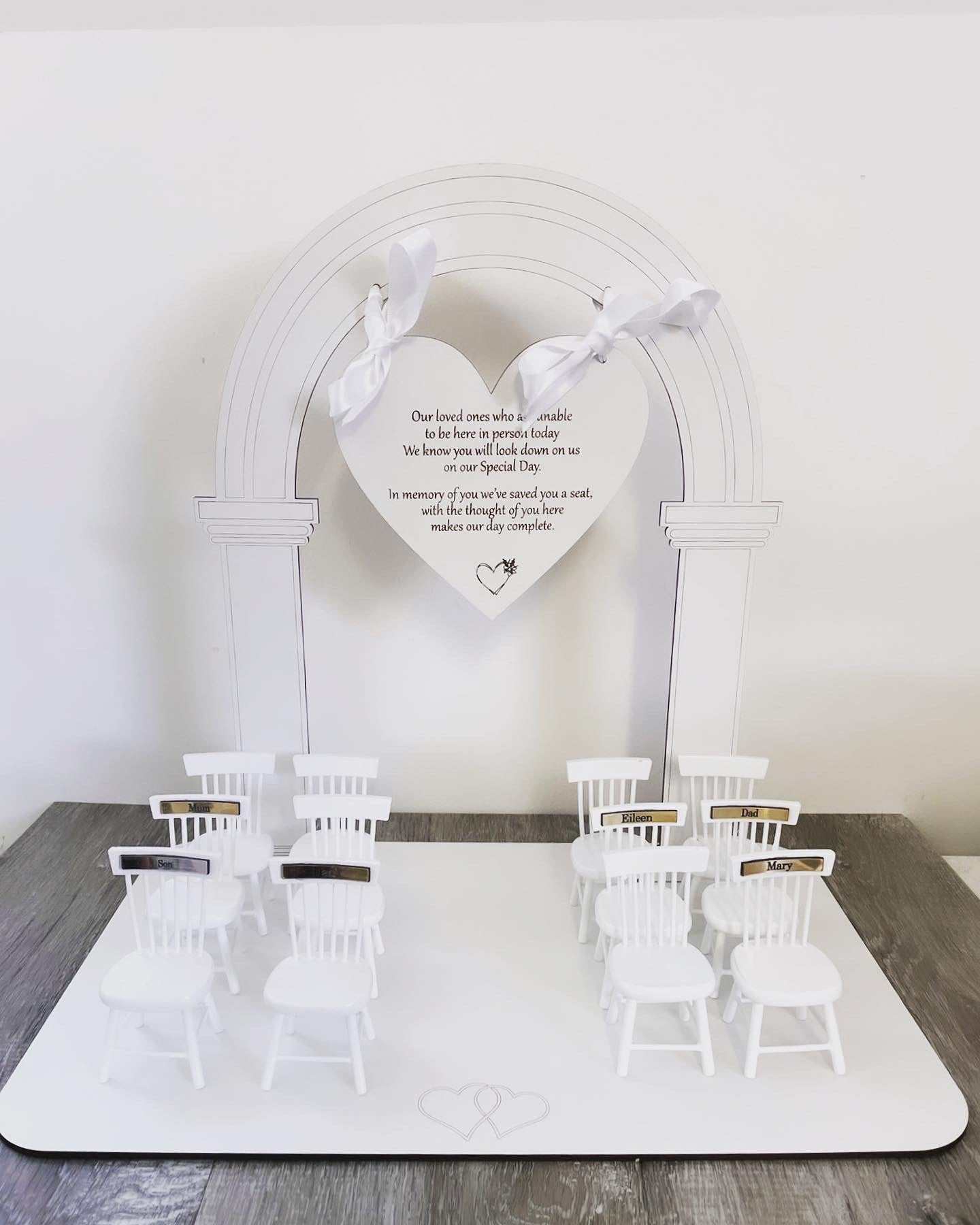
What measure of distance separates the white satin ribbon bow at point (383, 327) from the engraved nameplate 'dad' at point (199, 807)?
1733mm

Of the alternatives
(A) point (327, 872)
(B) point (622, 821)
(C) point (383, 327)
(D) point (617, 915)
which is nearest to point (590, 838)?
(B) point (622, 821)

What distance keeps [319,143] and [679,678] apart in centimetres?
309

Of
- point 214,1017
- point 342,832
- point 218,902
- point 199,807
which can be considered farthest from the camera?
point 342,832

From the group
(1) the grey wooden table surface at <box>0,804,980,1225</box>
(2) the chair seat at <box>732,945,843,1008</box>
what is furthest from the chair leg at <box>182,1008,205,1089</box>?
(2) the chair seat at <box>732,945,843,1008</box>

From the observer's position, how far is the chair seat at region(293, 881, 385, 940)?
3.59 metres

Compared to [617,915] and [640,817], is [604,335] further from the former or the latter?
[617,915]

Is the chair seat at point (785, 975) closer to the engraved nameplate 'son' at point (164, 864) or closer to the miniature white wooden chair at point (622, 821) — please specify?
the miniature white wooden chair at point (622, 821)

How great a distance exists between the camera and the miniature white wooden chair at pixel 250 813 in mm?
4070

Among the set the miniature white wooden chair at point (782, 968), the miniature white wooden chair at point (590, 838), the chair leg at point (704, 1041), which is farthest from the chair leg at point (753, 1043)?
the miniature white wooden chair at point (590, 838)

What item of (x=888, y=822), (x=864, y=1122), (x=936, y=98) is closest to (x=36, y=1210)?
(x=864, y=1122)

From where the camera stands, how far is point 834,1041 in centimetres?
334

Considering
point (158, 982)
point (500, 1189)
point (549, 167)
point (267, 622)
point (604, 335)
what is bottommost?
point (500, 1189)

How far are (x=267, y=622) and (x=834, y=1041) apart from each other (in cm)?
294

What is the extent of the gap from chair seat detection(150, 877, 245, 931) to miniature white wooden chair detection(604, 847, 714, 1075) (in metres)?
1.53
